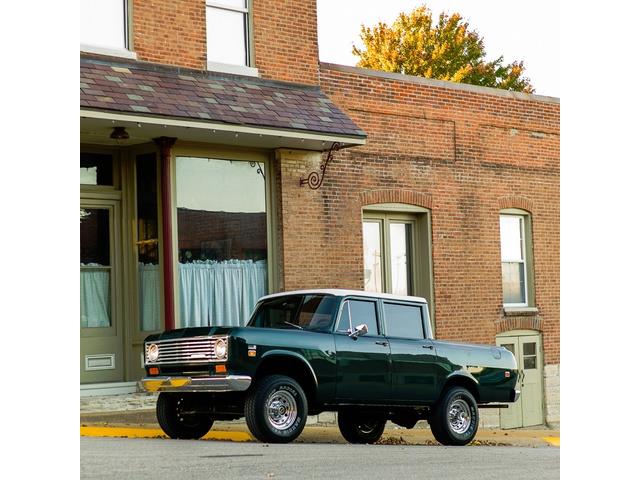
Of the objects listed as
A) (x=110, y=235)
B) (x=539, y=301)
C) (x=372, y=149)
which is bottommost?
(x=539, y=301)

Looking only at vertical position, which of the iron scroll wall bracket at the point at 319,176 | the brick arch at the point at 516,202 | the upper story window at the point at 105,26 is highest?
the upper story window at the point at 105,26

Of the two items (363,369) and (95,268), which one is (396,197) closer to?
(95,268)

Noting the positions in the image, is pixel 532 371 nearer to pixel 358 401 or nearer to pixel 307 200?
pixel 307 200

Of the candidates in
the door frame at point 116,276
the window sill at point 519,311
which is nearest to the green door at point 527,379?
the window sill at point 519,311

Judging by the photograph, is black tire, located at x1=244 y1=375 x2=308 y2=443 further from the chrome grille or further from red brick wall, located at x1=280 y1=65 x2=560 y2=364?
red brick wall, located at x1=280 y1=65 x2=560 y2=364

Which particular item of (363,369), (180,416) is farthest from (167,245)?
(363,369)

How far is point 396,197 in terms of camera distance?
63.8 feet

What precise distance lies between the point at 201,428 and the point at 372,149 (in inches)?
283

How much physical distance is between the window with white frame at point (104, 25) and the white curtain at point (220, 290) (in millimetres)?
3385

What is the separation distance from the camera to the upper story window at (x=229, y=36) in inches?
680

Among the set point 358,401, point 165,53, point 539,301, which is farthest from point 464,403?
point 539,301

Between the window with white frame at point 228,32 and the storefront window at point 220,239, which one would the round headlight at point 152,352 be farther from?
the window with white frame at point 228,32

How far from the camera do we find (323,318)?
13.3 m

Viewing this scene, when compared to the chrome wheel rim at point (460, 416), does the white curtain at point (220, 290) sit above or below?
above
